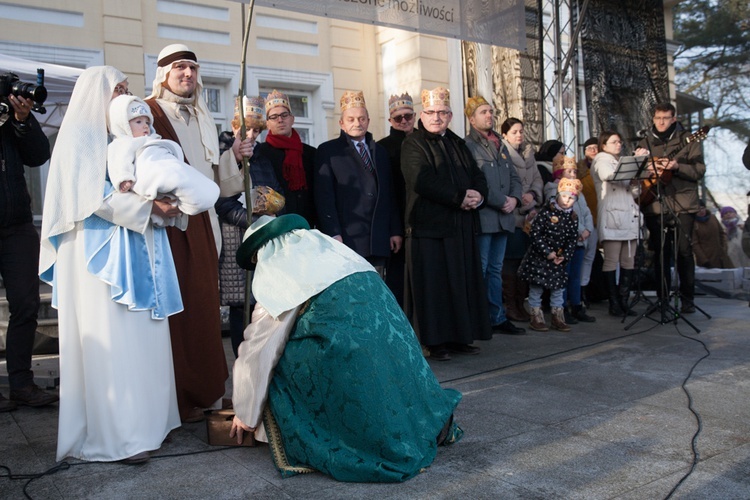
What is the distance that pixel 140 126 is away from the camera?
3.38 m

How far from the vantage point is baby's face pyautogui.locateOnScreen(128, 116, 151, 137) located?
3.36 meters

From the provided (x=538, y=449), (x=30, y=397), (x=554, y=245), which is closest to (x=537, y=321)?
(x=554, y=245)

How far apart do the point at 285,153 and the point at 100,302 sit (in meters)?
2.40

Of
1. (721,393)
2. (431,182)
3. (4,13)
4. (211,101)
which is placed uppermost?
(4,13)

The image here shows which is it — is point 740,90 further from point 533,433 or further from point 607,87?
point 533,433

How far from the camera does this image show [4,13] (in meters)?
7.86

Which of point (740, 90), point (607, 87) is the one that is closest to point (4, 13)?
point (607, 87)

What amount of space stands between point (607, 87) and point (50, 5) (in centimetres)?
834

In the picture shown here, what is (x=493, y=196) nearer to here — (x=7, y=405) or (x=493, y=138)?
(x=493, y=138)

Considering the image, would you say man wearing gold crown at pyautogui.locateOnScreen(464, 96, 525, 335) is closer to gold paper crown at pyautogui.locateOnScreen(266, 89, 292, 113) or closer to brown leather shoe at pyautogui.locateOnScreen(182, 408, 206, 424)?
gold paper crown at pyautogui.locateOnScreen(266, 89, 292, 113)

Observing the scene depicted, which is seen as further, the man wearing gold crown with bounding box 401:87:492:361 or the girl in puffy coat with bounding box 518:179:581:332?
the girl in puffy coat with bounding box 518:179:581:332

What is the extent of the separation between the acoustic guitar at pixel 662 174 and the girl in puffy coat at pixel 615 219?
12cm

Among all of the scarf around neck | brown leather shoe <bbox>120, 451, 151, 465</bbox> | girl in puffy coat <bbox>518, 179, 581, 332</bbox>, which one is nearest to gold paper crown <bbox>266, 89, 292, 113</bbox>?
the scarf around neck

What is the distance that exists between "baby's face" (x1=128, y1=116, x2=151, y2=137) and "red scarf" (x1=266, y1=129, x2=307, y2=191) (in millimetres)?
1923
